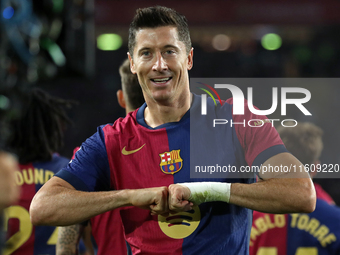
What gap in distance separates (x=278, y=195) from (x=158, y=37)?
3.56 ft

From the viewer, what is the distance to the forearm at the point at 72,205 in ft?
7.52

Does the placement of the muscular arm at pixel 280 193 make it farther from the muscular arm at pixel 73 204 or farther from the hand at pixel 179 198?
the muscular arm at pixel 73 204

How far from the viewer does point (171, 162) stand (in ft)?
8.19

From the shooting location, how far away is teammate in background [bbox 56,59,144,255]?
10.4 feet

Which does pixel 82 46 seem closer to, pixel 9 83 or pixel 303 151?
pixel 9 83

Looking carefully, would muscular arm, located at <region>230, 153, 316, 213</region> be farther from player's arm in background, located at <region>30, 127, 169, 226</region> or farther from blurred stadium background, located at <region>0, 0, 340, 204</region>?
blurred stadium background, located at <region>0, 0, 340, 204</region>

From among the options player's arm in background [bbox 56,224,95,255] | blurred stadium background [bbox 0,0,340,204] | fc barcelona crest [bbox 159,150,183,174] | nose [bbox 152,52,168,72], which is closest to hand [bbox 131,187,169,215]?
fc barcelona crest [bbox 159,150,183,174]

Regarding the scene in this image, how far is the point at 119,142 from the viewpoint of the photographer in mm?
2555

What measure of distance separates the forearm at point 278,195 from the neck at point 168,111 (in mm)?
614

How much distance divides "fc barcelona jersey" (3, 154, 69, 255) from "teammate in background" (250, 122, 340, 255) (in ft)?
5.32

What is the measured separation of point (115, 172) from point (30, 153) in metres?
1.43

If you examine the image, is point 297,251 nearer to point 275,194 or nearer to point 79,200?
point 275,194

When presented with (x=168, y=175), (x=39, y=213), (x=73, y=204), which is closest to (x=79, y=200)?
(x=73, y=204)

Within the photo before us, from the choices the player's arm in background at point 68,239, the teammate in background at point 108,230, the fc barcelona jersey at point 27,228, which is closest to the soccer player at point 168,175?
the teammate in background at point 108,230
